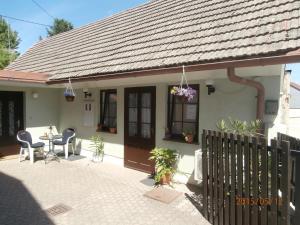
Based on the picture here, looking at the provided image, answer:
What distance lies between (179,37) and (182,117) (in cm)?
216

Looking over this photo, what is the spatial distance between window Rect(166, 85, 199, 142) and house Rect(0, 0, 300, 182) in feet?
0.10

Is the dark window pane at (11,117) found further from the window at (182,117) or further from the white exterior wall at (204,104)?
the window at (182,117)

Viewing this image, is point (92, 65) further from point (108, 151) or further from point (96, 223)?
point (96, 223)

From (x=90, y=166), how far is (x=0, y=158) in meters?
3.67

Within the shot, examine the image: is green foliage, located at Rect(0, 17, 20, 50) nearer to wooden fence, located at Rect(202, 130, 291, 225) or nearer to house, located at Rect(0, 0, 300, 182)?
house, located at Rect(0, 0, 300, 182)

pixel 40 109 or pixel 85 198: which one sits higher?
pixel 40 109

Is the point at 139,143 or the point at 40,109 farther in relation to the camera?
the point at 40,109

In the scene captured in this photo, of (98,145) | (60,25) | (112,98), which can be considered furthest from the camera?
(60,25)

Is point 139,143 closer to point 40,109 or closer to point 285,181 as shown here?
point 40,109

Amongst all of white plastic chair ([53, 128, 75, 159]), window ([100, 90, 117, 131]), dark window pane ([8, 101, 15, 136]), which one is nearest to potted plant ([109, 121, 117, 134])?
window ([100, 90, 117, 131])

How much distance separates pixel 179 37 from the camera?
7.05 metres

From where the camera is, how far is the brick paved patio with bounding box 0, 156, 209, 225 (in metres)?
4.93

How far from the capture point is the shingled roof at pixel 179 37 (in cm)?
517

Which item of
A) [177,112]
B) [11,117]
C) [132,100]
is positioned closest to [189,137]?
[177,112]
